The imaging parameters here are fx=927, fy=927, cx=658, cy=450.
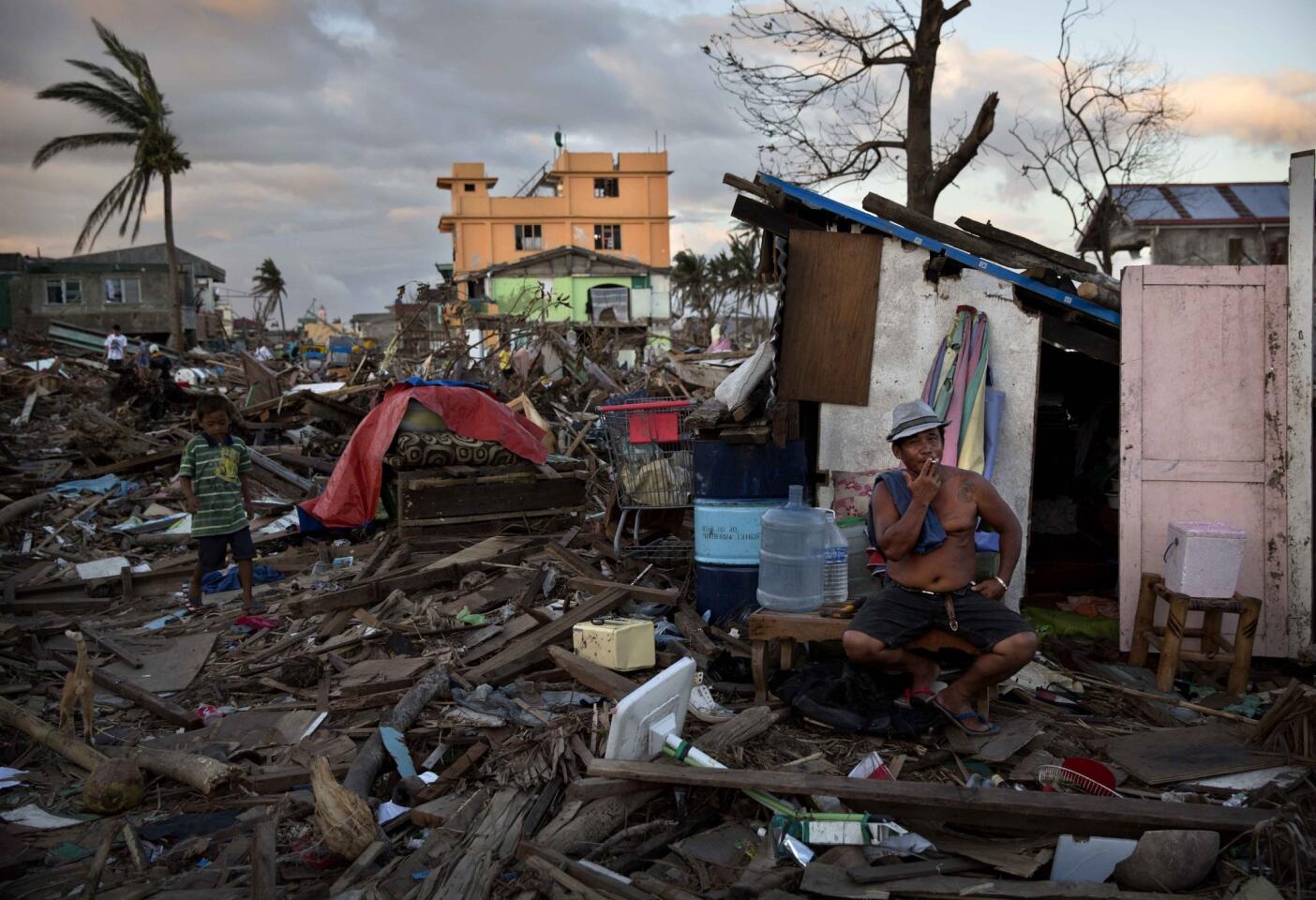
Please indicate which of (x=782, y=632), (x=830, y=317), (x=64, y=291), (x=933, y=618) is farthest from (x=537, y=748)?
(x=64, y=291)

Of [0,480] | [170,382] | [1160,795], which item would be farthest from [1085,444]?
[170,382]

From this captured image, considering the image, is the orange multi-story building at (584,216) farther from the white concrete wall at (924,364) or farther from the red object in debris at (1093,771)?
the red object in debris at (1093,771)

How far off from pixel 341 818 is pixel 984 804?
2.74 meters

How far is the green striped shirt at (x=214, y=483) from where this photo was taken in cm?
769

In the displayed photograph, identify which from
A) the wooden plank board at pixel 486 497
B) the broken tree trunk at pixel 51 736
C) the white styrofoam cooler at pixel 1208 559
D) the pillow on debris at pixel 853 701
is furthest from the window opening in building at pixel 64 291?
the white styrofoam cooler at pixel 1208 559

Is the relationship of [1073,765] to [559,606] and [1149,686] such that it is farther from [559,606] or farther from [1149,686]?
[559,606]

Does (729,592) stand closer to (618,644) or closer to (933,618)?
(618,644)

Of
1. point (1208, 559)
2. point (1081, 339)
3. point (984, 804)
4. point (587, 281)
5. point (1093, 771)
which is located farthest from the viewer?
point (587, 281)

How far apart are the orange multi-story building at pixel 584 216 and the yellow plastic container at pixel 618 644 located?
4754 centimetres

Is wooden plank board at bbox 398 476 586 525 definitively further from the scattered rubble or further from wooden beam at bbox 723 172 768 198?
wooden beam at bbox 723 172 768 198

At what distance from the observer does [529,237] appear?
52.6 metres

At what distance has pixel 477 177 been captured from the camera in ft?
183

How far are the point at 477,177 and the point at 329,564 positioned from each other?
165ft

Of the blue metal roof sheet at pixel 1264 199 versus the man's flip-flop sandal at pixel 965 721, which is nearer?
the man's flip-flop sandal at pixel 965 721
